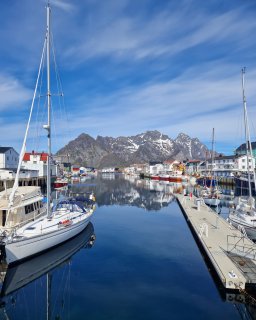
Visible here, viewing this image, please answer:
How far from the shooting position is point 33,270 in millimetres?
21750

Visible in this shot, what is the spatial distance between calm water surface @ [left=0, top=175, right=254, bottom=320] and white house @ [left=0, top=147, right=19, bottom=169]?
58.3 metres

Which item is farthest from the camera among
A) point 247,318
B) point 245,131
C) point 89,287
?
point 245,131

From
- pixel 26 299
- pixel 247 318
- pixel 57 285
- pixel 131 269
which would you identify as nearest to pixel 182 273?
pixel 131 269

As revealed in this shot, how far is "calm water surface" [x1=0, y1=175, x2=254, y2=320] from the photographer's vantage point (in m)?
16.5

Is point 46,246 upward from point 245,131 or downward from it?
downward

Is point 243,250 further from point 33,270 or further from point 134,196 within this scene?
point 134,196

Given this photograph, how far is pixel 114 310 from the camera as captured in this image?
54.4 ft

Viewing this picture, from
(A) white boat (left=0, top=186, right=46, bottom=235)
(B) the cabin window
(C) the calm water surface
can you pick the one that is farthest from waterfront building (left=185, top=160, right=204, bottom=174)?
(B) the cabin window

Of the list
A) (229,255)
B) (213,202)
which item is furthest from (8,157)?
(229,255)

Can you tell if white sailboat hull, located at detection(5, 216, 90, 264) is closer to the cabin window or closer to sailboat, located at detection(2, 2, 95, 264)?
sailboat, located at detection(2, 2, 95, 264)

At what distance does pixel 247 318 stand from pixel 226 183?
335 ft

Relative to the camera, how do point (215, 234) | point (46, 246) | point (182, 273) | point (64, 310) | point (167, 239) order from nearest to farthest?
point (64, 310) < point (182, 273) < point (46, 246) < point (215, 234) < point (167, 239)

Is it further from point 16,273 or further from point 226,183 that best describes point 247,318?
point 226,183

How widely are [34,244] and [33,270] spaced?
198 cm
